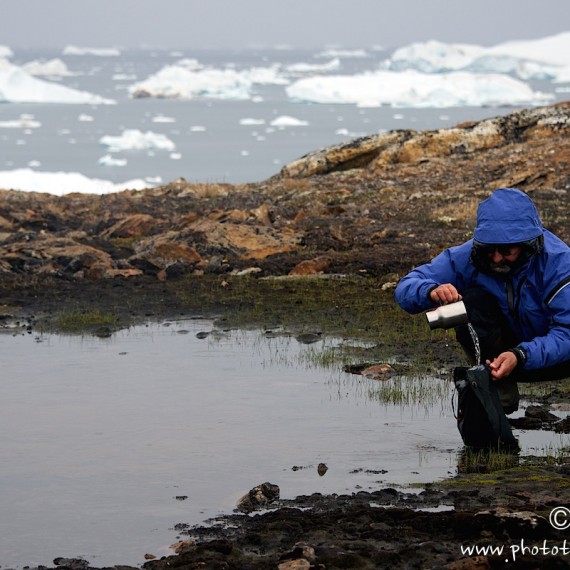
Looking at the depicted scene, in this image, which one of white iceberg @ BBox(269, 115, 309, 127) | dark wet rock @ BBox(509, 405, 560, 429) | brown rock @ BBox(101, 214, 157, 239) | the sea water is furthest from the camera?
white iceberg @ BBox(269, 115, 309, 127)

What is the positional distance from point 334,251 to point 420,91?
288ft

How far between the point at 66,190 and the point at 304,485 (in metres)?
30.2

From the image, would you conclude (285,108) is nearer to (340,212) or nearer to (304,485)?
(340,212)

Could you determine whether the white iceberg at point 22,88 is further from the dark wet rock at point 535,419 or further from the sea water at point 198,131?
the dark wet rock at point 535,419

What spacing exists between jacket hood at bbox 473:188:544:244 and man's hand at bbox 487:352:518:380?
0.62m

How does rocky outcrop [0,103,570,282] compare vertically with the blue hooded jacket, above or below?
above

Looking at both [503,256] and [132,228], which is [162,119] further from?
[503,256]

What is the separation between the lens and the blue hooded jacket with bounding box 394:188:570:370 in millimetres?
6270

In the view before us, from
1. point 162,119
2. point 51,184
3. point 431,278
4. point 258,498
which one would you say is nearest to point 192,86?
point 162,119

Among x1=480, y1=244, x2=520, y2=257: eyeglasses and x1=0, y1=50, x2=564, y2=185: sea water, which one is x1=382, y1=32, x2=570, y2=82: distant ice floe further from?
x1=480, y1=244, x2=520, y2=257: eyeglasses

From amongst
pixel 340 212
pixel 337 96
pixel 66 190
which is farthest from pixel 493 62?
pixel 340 212

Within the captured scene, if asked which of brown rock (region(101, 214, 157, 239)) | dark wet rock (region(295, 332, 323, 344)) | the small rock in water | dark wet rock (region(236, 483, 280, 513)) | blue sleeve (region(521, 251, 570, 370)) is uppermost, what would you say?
brown rock (region(101, 214, 157, 239))

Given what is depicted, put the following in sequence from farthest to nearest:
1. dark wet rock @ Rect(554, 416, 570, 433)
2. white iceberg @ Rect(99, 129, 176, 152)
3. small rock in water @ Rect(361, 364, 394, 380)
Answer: white iceberg @ Rect(99, 129, 176, 152), small rock in water @ Rect(361, 364, 394, 380), dark wet rock @ Rect(554, 416, 570, 433)

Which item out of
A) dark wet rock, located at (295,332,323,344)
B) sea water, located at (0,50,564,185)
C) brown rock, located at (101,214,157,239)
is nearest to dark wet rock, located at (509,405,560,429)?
dark wet rock, located at (295,332,323,344)
